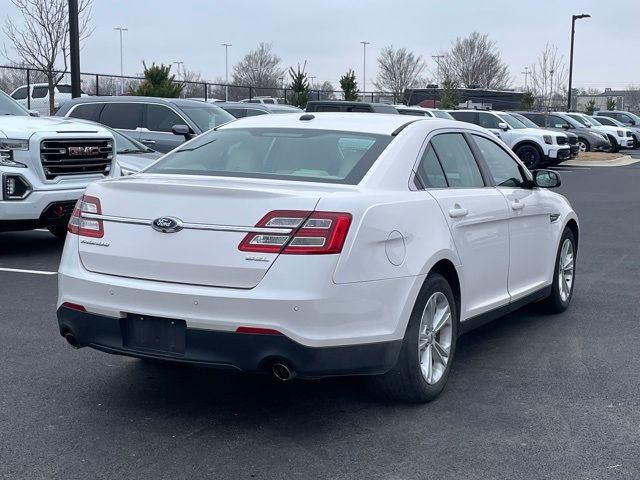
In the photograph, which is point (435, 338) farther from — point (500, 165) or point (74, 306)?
point (74, 306)

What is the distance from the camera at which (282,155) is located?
5.54m

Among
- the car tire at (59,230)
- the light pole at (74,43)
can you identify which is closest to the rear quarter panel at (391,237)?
the car tire at (59,230)

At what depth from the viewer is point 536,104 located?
56.1 metres

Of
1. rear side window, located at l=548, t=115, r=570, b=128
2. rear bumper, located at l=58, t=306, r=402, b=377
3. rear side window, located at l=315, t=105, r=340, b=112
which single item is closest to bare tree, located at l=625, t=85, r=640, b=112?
rear side window, located at l=548, t=115, r=570, b=128

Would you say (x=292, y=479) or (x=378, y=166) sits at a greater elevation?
(x=378, y=166)

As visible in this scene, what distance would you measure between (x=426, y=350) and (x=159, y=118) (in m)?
11.6

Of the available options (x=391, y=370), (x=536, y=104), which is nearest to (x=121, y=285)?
(x=391, y=370)

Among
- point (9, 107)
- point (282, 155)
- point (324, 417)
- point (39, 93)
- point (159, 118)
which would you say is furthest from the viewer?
point (39, 93)

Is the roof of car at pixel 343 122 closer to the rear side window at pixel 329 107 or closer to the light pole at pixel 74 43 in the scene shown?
the light pole at pixel 74 43

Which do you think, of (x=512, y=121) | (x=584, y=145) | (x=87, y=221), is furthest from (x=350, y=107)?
(x=584, y=145)

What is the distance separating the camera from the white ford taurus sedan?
4.52 metres

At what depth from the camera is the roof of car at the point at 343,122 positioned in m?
5.71

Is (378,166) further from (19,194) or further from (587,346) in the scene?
(19,194)

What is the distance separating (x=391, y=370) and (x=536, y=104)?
5334 cm
